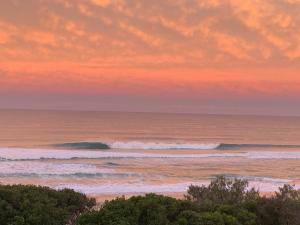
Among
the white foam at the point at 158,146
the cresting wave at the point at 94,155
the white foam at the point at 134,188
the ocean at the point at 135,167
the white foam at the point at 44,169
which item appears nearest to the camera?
the white foam at the point at 134,188

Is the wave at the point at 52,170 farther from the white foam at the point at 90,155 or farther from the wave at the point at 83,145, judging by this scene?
the wave at the point at 83,145

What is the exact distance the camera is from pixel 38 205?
1047 centimetres

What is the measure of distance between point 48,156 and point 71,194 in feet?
136

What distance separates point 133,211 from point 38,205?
7.29ft

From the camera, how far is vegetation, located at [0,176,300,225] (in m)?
9.72

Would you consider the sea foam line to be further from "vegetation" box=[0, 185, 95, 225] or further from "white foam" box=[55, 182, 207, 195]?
"vegetation" box=[0, 185, 95, 225]

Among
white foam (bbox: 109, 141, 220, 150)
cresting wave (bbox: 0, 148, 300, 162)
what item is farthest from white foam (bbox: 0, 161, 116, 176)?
white foam (bbox: 109, 141, 220, 150)

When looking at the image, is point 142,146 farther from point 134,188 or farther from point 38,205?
point 38,205

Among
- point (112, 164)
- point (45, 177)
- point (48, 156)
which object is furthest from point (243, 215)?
point (48, 156)

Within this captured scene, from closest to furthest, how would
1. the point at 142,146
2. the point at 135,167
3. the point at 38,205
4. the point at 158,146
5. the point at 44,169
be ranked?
the point at 38,205, the point at 44,169, the point at 135,167, the point at 158,146, the point at 142,146

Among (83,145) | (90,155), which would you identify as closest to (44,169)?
(90,155)

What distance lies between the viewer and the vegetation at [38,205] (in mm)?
10172

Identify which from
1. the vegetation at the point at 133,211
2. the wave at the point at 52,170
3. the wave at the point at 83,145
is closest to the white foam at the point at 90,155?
the wave at the point at 52,170

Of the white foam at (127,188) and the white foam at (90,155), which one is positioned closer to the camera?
the white foam at (127,188)
